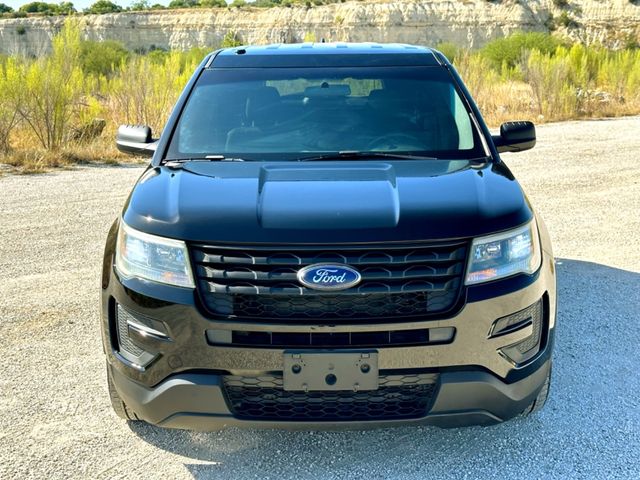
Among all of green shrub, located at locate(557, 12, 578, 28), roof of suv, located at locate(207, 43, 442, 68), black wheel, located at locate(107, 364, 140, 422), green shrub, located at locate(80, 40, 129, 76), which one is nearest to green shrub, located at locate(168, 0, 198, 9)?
green shrub, located at locate(557, 12, 578, 28)

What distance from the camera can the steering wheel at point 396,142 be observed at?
3600 millimetres

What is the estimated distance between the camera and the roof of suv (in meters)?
4.05

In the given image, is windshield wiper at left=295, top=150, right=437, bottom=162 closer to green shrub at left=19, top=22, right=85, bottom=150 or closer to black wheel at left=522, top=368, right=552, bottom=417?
black wheel at left=522, top=368, right=552, bottom=417

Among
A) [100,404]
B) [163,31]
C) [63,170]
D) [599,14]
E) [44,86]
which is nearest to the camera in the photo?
[100,404]

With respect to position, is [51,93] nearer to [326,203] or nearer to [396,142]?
[396,142]

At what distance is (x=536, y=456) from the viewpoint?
2.97 m

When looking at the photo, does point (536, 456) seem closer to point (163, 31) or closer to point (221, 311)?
point (221, 311)

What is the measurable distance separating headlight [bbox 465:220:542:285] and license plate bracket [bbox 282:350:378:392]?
1.56 ft

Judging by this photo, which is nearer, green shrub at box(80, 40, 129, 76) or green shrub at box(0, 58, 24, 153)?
green shrub at box(0, 58, 24, 153)

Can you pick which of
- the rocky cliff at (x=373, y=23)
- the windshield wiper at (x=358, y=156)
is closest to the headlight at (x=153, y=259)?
the windshield wiper at (x=358, y=156)

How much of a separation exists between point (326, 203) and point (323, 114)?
4.11 feet

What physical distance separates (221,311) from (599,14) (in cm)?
7101

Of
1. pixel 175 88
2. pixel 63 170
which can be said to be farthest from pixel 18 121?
pixel 175 88

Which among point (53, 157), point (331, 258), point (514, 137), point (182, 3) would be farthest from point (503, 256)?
point (182, 3)
